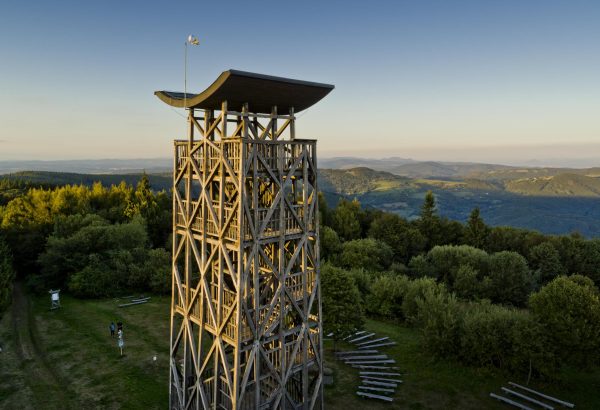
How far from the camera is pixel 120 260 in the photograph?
39.6m

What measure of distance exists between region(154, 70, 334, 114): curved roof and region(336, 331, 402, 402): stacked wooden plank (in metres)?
15.7

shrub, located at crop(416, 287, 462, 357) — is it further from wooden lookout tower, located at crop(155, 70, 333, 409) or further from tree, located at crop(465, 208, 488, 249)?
tree, located at crop(465, 208, 488, 249)

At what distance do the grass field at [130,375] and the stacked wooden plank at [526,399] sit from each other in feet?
2.18

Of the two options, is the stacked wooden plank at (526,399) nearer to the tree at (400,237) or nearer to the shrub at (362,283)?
the shrub at (362,283)

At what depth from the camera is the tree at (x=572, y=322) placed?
21438 millimetres

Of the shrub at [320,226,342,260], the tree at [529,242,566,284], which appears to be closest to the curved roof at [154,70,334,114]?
the shrub at [320,226,342,260]

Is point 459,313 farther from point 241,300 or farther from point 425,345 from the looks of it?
point 241,300

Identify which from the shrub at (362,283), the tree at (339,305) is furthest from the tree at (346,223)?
the tree at (339,305)

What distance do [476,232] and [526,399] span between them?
38.6 m

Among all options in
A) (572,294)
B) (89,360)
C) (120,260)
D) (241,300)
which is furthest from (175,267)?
(120,260)

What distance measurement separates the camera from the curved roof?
41.4ft

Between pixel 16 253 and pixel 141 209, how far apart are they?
17.2 m

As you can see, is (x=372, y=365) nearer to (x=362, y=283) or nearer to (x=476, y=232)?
(x=362, y=283)

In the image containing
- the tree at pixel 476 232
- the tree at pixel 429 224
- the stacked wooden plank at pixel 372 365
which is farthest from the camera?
the tree at pixel 429 224
